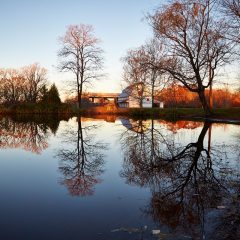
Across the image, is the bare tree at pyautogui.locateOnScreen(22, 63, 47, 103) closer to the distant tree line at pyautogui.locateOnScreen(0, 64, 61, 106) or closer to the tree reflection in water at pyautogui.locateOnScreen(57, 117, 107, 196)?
the distant tree line at pyautogui.locateOnScreen(0, 64, 61, 106)

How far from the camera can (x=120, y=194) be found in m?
6.37

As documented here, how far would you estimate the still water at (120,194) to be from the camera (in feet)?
14.8

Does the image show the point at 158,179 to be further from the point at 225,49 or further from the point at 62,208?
the point at 225,49

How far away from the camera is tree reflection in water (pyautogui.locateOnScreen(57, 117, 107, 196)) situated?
697 centimetres

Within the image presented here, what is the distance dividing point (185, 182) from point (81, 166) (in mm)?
3395

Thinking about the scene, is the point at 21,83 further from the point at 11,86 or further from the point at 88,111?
the point at 88,111

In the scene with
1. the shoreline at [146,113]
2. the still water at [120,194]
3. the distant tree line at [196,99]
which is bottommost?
the still water at [120,194]

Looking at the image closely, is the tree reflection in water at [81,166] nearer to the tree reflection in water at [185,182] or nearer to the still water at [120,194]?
the still water at [120,194]

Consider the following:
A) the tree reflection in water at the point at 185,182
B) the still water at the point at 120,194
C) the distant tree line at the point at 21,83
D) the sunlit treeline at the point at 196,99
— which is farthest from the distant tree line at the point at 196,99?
the still water at the point at 120,194

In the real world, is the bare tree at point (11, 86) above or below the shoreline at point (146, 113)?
above

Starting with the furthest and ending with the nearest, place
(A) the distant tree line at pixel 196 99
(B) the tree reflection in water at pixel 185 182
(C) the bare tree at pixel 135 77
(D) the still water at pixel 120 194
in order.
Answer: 1. (A) the distant tree line at pixel 196 99
2. (C) the bare tree at pixel 135 77
3. (B) the tree reflection in water at pixel 185 182
4. (D) the still water at pixel 120 194

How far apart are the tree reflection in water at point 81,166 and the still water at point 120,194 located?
0.02m

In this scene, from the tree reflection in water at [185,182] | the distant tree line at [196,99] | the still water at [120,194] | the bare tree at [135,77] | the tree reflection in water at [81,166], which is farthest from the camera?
the distant tree line at [196,99]

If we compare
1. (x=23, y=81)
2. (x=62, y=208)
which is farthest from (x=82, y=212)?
(x=23, y=81)
